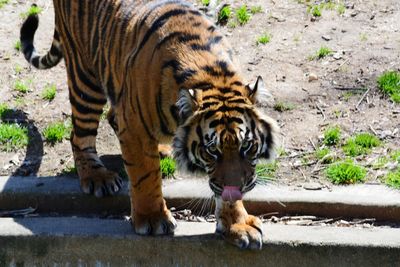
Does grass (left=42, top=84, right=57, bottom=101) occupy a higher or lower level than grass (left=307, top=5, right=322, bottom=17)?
lower

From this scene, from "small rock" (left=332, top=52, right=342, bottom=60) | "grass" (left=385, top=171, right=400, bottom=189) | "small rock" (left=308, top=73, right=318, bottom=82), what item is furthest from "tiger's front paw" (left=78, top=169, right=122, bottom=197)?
"small rock" (left=332, top=52, right=342, bottom=60)

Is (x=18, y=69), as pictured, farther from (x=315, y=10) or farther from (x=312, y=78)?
(x=315, y=10)

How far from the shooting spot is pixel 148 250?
5.10 metres

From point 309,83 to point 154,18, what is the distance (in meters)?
2.09

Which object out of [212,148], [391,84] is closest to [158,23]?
[212,148]

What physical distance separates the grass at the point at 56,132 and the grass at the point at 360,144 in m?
2.13

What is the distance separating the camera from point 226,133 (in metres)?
4.32

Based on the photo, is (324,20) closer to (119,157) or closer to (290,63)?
(290,63)

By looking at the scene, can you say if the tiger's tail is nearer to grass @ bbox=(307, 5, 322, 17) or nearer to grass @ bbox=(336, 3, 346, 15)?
grass @ bbox=(307, 5, 322, 17)

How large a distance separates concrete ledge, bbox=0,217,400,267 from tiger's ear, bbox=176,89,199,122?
96cm

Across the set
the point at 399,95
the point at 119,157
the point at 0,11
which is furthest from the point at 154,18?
the point at 0,11

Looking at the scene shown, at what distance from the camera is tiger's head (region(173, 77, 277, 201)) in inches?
171

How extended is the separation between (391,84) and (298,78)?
0.74 m

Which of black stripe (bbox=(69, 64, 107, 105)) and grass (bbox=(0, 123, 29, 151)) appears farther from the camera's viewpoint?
grass (bbox=(0, 123, 29, 151))
